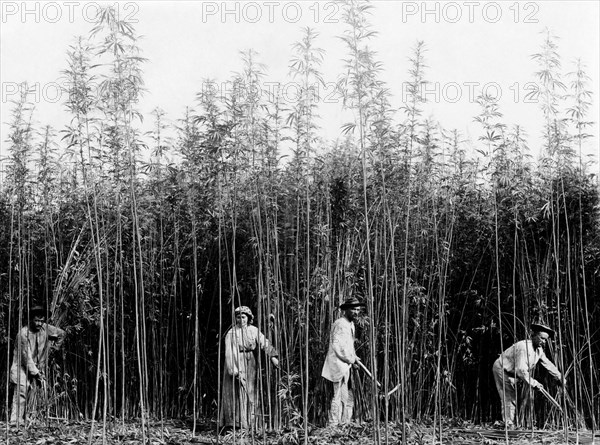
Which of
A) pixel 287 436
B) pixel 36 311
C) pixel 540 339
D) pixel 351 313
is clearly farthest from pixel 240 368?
pixel 540 339

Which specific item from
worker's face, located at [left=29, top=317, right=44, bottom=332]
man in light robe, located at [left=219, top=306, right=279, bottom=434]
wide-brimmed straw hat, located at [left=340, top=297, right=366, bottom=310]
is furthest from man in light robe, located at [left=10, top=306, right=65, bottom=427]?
wide-brimmed straw hat, located at [left=340, top=297, right=366, bottom=310]

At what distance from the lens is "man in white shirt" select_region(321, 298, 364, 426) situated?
8.23 meters

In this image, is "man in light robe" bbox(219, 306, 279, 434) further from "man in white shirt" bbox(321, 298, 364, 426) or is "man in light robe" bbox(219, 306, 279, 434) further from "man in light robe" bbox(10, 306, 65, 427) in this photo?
"man in light robe" bbox(10, 306, 65, 427)

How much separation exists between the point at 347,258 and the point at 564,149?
2183 millimetres

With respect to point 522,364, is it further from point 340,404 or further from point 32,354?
point 32,354

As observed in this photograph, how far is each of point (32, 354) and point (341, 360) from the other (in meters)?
3.11

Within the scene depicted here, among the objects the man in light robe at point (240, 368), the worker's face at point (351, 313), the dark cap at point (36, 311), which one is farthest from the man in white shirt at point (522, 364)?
the dark cap at point (36, 311)

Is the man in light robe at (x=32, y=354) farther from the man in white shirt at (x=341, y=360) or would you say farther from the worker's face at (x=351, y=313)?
→ the worker's face at (x=351, y=313)

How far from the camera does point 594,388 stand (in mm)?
9539

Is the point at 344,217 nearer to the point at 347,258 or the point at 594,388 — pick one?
the point at 347,258

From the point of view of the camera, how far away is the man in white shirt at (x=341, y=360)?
8.23 metres

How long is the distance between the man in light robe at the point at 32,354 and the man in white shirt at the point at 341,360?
2.63m

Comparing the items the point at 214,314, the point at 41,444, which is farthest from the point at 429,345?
the point at 41,444

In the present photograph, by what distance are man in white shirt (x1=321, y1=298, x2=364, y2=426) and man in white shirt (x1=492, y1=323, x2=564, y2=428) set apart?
4.42ft
